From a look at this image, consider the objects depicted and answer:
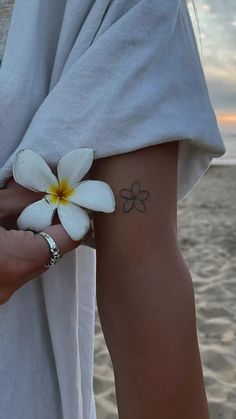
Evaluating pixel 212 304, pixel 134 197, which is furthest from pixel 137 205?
pixel 212 304

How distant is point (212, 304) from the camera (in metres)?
2.87

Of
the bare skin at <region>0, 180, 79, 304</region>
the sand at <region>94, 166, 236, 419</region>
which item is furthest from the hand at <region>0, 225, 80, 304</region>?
the sand at <region>94, 166, 236, 419</region>

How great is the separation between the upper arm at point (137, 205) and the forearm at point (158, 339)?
0.04ft

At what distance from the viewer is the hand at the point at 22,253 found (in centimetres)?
54

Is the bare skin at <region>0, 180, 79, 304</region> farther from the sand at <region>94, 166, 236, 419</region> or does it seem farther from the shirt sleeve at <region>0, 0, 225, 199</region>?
the sand at <region>94, 166, 236, 419</region>

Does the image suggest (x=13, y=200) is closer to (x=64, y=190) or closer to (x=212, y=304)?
(x=64, y=190)

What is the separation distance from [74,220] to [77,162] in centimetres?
5

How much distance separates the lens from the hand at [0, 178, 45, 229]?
59cm

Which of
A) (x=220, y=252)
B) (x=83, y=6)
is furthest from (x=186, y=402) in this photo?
(x=220, y=252)

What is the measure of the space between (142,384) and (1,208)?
0.70 feet

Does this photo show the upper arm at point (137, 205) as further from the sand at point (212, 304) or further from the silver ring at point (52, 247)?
the sand at point (212, 304)

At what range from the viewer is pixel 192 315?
1.83 ft

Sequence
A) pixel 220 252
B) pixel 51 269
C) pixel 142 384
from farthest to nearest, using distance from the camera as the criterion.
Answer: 1. pixel 220 252
2. pixel 51 269
3. pixel 142 384

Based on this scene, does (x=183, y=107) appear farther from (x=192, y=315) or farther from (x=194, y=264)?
(x=194, y=264)
